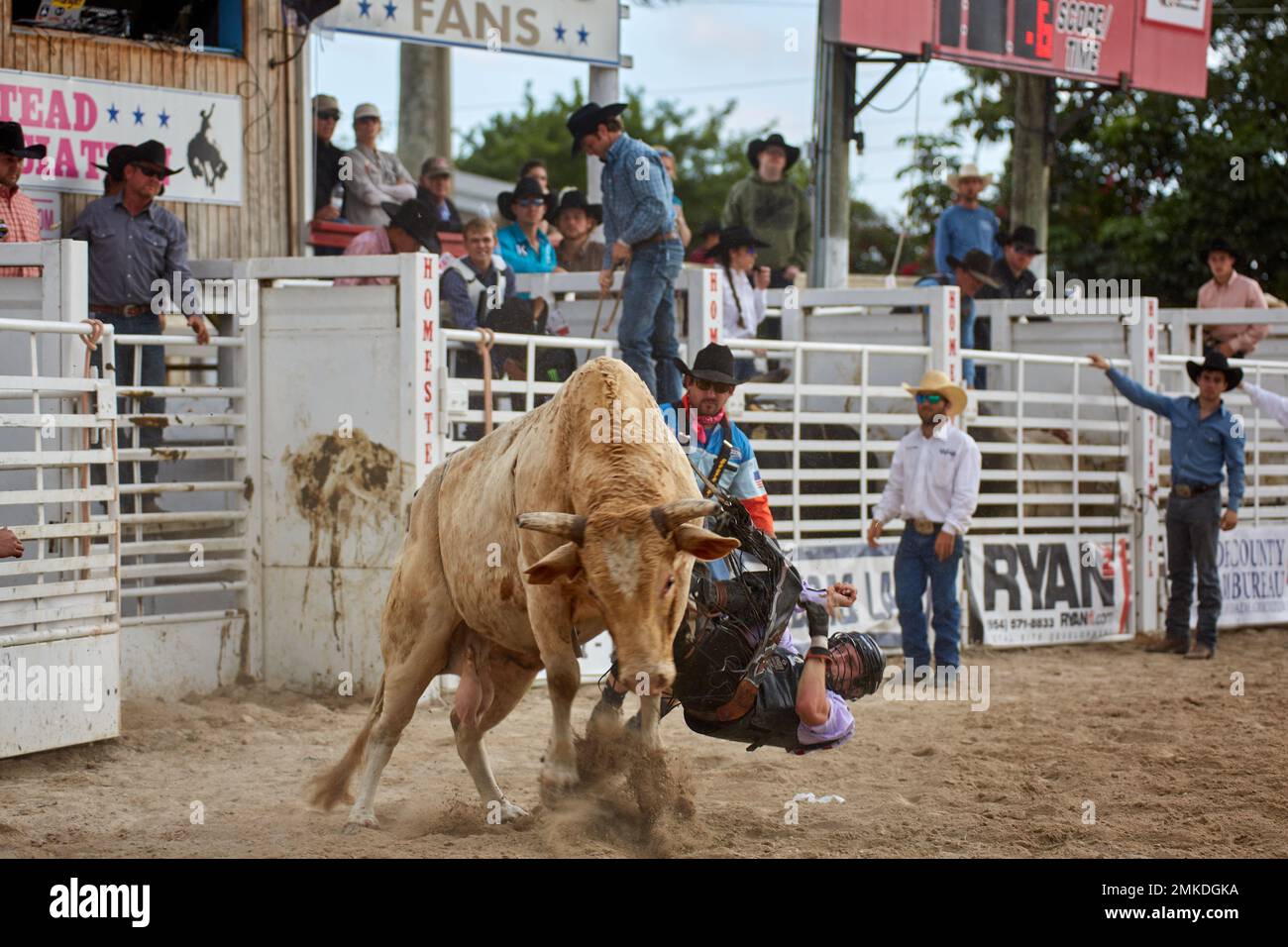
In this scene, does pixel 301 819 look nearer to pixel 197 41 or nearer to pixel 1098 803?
pixel 1098 803

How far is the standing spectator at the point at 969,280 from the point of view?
1406 cm

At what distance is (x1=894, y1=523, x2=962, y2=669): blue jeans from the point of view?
35.5ft

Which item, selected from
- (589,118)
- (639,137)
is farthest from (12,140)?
(639,137)

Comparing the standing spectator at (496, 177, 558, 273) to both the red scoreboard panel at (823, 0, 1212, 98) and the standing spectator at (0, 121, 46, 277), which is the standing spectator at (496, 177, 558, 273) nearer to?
the standing spectator at (0, 121, 46, 277)

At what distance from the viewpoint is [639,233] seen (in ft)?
33.7

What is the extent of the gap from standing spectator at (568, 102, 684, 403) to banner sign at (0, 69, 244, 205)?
300cm

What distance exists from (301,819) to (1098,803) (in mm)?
3597

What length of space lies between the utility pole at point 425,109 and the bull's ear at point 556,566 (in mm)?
16231

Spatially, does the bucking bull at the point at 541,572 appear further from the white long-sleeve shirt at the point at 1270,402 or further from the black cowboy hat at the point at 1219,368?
the white long-sleeve shirt at the point at 1270,402

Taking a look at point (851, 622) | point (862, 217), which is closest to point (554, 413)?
point (851, 622)

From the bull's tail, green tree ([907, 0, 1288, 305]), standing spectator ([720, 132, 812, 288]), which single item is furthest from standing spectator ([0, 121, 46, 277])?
green tree ([907, 0, 1288, 305])

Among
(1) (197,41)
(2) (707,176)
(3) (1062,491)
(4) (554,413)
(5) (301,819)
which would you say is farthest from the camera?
(2) (707,176)

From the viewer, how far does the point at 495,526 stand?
6.57 metres

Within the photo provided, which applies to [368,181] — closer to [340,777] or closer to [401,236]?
[401,236]
